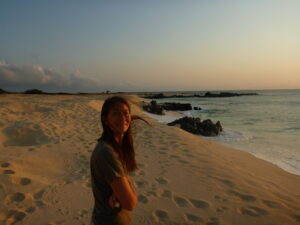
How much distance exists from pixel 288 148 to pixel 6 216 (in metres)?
9.39

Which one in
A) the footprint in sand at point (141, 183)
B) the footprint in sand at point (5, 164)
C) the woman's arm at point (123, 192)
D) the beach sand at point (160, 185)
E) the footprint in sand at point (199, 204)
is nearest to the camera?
the woman's arm at point (123, 192)

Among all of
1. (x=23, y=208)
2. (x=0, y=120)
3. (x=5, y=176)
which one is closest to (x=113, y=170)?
(x=23, y=208)

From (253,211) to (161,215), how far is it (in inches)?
55.5

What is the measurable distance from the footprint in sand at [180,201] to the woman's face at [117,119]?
9.05 ft

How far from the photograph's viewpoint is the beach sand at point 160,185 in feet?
12.3

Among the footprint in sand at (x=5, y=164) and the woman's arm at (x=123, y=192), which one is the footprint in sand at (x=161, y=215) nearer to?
the woman's arm at (x=123, y=192)

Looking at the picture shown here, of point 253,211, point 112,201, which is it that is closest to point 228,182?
point 253,211

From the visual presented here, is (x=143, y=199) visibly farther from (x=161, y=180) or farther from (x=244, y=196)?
(x=244, y=196)

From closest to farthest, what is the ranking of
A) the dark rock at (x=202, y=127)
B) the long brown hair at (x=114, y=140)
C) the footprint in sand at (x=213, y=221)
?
the long brown hair at (x=114, y=140) → the footprint in sand at (x=213, y=221) → the dark rock at (x=202, y=127)

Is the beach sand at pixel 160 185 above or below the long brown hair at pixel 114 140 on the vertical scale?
below

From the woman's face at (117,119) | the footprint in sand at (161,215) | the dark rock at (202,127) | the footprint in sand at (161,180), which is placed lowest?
the dark rock at (202,127)

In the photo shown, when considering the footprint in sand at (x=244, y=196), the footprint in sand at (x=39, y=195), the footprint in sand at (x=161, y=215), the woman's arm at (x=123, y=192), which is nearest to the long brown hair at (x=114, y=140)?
the woman's arm at (x=123, y=192)

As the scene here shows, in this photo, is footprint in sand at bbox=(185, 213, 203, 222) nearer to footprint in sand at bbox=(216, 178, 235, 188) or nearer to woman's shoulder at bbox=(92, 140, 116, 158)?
footprint in sand at bbox=(216, 178, 235, 188)

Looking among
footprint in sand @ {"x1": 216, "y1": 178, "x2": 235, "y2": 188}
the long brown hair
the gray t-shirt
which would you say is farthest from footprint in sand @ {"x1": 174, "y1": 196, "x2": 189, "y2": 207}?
the gray t-shirt
